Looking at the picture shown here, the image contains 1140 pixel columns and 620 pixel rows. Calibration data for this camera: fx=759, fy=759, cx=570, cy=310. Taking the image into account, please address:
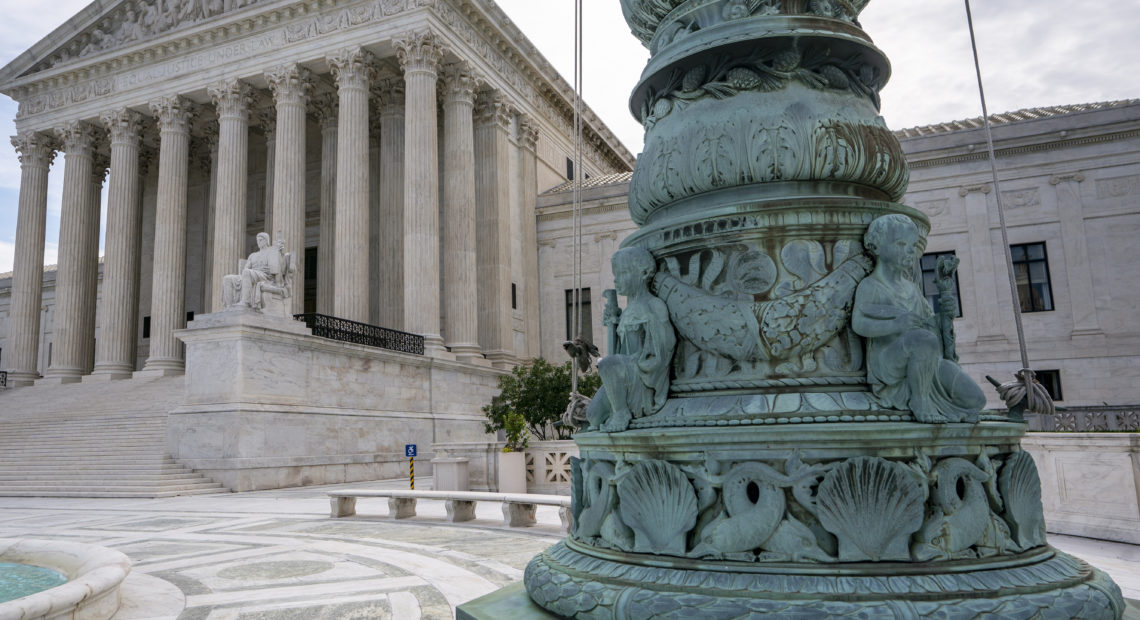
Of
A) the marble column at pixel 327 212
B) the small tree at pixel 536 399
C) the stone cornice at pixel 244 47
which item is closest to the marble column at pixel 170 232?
the stone cornice at pixel 244 47

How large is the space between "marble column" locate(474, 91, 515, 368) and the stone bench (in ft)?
63.7

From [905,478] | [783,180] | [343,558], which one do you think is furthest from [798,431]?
[343,558]

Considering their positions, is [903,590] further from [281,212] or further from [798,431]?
[281,212]

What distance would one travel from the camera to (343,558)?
28.8ft

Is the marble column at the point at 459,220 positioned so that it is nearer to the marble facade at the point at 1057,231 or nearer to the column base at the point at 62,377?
the column base at the point at 62,377

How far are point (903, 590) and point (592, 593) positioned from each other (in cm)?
129

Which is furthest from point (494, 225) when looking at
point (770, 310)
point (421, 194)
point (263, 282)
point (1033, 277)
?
point (770, 310)

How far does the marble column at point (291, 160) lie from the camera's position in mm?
30438

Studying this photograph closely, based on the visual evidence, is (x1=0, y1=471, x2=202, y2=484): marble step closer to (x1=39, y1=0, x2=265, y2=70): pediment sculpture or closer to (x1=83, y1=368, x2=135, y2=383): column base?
(x1=83, y1=368, x2=135, y2=383): column base

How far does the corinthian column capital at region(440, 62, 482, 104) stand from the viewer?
106 ft

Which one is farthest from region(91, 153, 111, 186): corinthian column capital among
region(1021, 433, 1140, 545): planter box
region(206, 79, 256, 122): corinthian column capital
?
region(1021, 433, 1140, 545): planter box

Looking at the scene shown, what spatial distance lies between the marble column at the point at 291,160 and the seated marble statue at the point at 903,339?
2901 cm

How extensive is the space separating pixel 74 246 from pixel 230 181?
10583 millimetres

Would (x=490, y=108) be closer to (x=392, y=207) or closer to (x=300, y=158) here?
(x=392, y=207)
